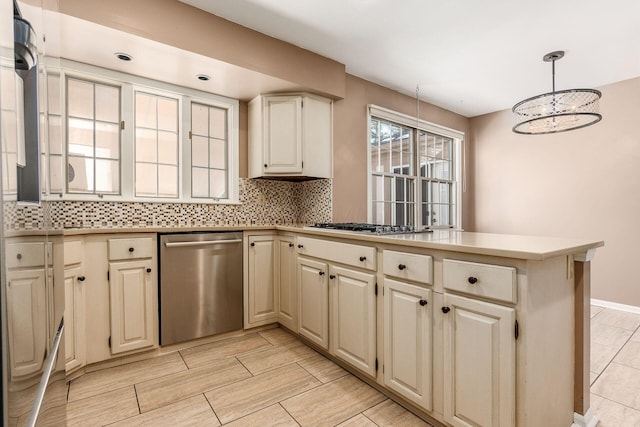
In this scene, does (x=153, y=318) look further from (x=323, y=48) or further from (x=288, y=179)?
(x=323, y=48)

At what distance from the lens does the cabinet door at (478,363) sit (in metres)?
1.24

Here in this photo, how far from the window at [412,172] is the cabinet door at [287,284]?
1.21 metres

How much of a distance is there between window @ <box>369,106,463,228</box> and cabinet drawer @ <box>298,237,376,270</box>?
1.32 m

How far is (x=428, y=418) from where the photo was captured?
1.59m

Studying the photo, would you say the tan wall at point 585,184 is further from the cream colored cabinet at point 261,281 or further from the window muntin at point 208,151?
the window muntin at point 208,151

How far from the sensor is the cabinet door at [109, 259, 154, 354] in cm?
215

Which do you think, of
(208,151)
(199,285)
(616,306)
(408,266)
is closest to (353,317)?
(408,266)

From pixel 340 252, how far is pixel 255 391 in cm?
99

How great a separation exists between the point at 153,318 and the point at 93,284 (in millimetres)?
474

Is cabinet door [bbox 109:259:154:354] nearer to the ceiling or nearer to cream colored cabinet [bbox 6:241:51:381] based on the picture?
cream colored cabinet [bbox 6:241:51:381]

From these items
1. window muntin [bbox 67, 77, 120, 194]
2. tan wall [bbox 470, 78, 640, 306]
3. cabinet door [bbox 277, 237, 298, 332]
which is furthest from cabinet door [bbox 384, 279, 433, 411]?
tan wall [bbox 470, 78, 640, 306]

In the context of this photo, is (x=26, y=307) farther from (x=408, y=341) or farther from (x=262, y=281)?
(x=262, y=281)

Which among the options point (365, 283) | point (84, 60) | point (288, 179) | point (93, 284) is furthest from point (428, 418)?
point (84, 60)

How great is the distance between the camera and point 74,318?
197 centimetres
